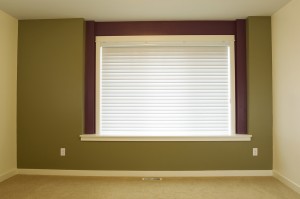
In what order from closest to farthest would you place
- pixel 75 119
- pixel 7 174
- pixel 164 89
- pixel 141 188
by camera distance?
1. pixel 141 188
2. pixel 7 174
3. pixel 75 119
4. pixel 164 89

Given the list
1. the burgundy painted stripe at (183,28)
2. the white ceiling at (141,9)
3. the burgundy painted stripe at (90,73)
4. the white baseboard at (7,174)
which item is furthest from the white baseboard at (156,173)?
the white ceiling at (141,9)

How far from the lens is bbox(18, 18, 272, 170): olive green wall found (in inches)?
141

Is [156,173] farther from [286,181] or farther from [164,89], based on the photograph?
[286,181]

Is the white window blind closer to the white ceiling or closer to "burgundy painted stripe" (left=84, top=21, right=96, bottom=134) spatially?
"burgundy painted stripe" (left=84, top=21, right=96, bottom=134)

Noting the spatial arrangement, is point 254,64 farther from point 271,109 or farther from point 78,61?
point 78,61

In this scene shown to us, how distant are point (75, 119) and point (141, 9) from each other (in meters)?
1.90

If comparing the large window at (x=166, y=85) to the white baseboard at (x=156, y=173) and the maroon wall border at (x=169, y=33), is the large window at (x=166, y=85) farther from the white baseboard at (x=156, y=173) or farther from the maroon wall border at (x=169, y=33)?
the white baseboard at (x=156, y=173)

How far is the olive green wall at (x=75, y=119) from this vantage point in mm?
3580

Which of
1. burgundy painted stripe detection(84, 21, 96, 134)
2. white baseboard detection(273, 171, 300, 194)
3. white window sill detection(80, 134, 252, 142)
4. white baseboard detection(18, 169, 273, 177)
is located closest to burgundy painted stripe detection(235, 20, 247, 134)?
white window sill detection(80, 134, 252, 142)

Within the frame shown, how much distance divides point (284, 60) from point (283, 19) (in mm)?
563

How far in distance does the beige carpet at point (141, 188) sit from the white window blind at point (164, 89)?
73 cm

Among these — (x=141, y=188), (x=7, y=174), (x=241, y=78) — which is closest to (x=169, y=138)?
(x=141, y=188)

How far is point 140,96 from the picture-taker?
12.4ft

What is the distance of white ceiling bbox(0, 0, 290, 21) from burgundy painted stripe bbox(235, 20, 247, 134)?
0.77 feet
